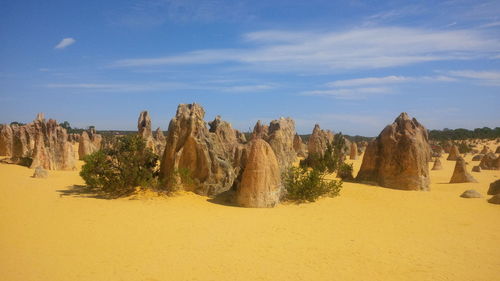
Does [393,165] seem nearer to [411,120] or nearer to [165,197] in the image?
[411,120]

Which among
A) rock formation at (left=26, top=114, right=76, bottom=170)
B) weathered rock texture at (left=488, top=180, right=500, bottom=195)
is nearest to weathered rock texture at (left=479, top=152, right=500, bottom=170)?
weathered rock texture at (left=488, top=180, right=500, bottom=195)

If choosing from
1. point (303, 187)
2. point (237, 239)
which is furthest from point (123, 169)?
point (303, 187)

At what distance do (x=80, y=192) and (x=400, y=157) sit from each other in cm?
1269

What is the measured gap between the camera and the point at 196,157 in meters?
12.2

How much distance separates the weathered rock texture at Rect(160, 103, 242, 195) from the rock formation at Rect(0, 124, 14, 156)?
574 inches

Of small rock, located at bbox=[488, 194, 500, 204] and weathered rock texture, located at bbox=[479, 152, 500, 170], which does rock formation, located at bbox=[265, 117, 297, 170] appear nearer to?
small rock, located at bbox=[488, 194, 500, 204]

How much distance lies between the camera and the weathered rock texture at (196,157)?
39.6 ft

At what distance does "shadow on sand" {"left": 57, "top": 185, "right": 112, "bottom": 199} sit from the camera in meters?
11.6

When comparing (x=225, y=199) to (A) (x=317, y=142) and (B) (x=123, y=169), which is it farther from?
(A) (x=317, y=142)

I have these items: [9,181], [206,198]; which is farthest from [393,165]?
[9,181]

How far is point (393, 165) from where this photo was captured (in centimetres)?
1540

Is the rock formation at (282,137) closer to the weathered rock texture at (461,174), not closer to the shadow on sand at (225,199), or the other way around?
the shadow on sand at (225,199)

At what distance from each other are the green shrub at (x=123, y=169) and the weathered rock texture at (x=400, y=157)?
9649mm

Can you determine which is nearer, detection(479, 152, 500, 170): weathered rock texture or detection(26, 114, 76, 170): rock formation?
detection(26, 114, 76, 170): rock formation
